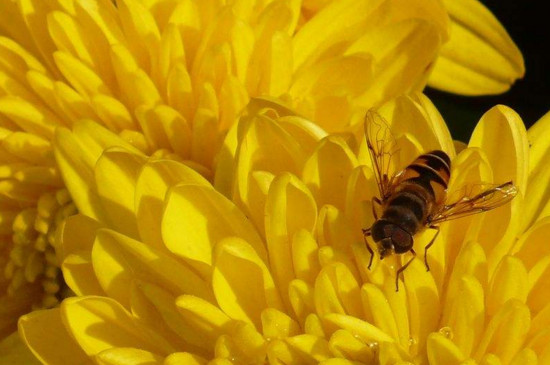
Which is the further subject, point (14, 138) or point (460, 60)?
point (460, 60)

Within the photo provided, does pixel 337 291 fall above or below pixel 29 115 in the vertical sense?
below

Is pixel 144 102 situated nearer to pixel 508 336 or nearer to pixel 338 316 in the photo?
pixel 338 316

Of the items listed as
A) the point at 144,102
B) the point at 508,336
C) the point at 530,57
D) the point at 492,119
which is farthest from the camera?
the point at 530,57

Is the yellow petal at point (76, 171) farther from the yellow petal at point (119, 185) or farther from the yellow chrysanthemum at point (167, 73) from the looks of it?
the yellow chrysanthemum at point (167, 73)

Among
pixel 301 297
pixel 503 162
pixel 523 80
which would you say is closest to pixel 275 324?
pixel 301 297

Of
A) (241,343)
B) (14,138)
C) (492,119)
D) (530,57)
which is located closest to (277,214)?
(241,343)

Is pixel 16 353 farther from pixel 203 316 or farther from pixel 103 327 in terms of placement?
pixel 203 316

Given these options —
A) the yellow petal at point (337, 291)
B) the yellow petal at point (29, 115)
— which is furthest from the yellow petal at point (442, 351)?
the yellow petal at point (29, 115)
